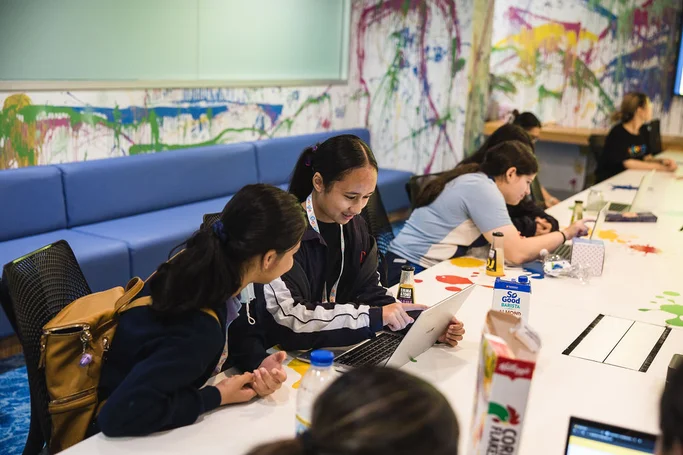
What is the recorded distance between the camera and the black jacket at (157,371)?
141 centimetres

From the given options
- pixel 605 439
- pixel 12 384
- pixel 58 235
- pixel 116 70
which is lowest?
pixel 12 384

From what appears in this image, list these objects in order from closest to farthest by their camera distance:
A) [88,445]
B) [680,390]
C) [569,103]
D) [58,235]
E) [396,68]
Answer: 1. [680,390]
2. [88,445]
3. [58,235]
4. [396,68]
5. [569,103]

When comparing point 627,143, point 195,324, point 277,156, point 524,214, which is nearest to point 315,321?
point 195,324

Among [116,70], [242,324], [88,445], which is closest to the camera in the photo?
[88,445]

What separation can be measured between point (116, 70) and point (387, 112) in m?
2.71

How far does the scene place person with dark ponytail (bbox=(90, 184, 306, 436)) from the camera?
142 centimetres

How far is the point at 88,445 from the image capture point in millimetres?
1399

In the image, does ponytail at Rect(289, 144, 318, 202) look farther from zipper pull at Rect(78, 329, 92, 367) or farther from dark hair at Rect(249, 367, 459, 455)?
dark hair at Rect(249, 367, 459, 455)

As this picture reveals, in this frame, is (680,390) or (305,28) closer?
(680,390)

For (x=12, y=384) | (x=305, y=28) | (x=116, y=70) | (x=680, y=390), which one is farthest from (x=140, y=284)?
(x=305, y=28)

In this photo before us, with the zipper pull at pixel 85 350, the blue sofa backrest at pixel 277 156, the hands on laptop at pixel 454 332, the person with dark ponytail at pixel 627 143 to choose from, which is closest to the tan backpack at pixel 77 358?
the zipper pull at pixel 85 350

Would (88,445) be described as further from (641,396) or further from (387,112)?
(387,112)

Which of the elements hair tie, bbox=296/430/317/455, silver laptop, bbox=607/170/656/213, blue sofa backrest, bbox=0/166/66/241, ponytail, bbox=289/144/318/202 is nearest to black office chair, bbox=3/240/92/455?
ponytail, bbox=289/144/318/202

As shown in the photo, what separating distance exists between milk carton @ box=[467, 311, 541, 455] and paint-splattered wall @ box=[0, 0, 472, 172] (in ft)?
11.7
